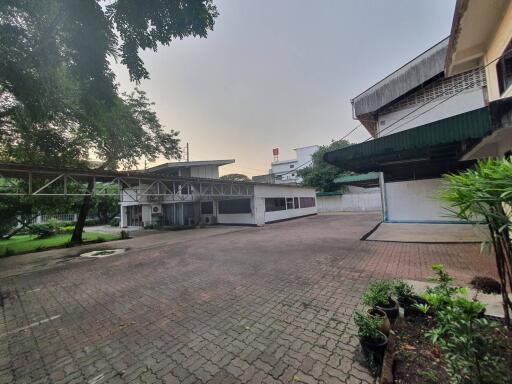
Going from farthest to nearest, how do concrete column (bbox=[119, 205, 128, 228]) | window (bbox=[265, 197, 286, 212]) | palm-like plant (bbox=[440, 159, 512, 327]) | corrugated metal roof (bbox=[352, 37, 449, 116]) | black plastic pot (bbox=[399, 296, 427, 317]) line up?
concrete column (bbox=[119, 205, 128, 228])
window (bbox=[265, 197, 286, 212])
corrugated metal roof (bbox=[352, 37, 449, 116])
black plastic pot (bbox=[399, 296, 427, 317])
palm-like plant (bbox=[440, 159, 512, 327])

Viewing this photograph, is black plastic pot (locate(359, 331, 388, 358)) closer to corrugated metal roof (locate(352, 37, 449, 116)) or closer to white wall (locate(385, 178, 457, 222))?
white wall (locate(385, 178, 457, 222))

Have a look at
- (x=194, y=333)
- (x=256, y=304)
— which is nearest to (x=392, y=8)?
(x=256, y=304)

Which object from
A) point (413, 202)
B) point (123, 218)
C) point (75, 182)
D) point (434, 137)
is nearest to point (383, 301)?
point (434, 137)

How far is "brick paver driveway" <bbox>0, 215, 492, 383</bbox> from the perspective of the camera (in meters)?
2.23

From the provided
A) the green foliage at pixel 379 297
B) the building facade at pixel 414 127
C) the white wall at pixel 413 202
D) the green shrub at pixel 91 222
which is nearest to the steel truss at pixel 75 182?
the building facade at pixel 414 127

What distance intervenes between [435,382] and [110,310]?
4508 millimetres

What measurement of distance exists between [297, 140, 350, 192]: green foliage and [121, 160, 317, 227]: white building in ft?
14.5

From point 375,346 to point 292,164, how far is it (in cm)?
4041

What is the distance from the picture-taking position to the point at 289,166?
42.0 m

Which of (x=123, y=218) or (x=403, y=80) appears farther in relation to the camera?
(x=123, y=218)

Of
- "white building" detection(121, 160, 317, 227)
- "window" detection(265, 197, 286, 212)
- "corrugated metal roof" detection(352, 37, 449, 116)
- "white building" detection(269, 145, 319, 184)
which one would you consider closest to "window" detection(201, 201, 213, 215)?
"white building" detection(121, 160, 317, 227)

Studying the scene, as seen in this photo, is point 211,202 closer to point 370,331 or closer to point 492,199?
point 370,331

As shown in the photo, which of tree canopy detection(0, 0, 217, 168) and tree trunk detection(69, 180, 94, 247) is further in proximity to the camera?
tree trunk detection(69, 180, 94, 247)

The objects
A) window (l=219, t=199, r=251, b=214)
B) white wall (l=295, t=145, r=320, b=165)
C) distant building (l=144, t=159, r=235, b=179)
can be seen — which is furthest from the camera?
white wall (l=295, t=145, r=320, b=165)
